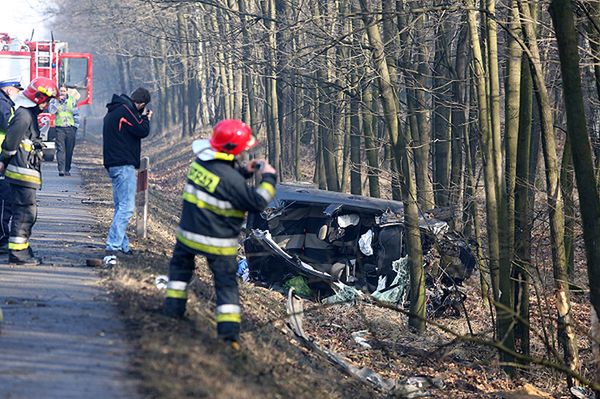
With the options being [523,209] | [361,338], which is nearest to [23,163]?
[361,338]

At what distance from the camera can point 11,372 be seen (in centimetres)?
684

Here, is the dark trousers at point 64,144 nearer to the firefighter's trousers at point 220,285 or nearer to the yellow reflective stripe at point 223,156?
the firefighter's trousers at point 220,285

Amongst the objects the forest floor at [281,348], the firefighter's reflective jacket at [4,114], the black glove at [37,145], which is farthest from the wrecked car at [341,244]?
the firefighter's reflective jacket at [4,114]

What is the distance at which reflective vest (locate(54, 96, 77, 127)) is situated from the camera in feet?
77.6

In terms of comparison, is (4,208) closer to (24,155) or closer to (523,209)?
(24,155)

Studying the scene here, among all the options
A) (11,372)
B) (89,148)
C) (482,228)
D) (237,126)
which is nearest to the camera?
(11,372)

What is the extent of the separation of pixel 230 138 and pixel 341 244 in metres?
7.21

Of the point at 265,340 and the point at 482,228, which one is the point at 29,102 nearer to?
the point at 265,340

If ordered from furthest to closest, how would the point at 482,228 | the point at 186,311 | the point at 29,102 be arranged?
the point at 482,228 < the point at 29,102 < the point at 186,311

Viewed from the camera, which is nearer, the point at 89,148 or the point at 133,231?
the point at 133,231

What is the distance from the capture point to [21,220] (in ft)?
37.0

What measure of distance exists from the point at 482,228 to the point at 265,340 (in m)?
15.5

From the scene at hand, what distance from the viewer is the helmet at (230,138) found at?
26.6 feet

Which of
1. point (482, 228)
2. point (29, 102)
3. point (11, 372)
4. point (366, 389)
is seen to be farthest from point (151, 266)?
point (482, 228)
